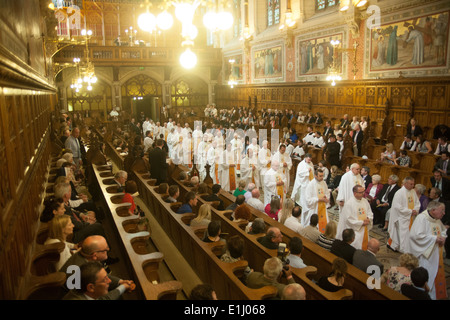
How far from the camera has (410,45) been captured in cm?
1424

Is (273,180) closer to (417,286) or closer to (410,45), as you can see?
(417,286)

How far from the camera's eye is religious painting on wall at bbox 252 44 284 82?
75.7 ft

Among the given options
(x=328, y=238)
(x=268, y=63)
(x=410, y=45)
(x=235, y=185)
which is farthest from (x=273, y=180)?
(x=268, y=63)

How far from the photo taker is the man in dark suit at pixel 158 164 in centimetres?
954

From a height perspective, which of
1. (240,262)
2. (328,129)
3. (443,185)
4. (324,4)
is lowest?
(240,262)

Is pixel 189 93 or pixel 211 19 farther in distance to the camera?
pixel 189 93

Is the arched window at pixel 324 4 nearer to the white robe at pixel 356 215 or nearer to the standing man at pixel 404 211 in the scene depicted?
the standing man at pixel 404 211

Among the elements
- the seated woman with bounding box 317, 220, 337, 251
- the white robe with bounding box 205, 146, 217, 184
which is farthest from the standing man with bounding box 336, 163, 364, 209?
the white robe with bounding box 205, 146, 217, 184

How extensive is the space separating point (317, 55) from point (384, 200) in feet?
42.8

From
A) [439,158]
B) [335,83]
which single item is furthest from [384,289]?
[335,83]

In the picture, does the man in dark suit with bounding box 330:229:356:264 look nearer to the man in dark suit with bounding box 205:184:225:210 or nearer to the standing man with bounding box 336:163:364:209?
the man in dark suit with bounding box 205:184:225:210

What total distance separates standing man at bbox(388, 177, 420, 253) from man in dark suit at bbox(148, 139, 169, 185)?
5.76 metres

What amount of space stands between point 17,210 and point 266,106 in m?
22.4

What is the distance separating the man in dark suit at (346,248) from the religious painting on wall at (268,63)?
19069mm
